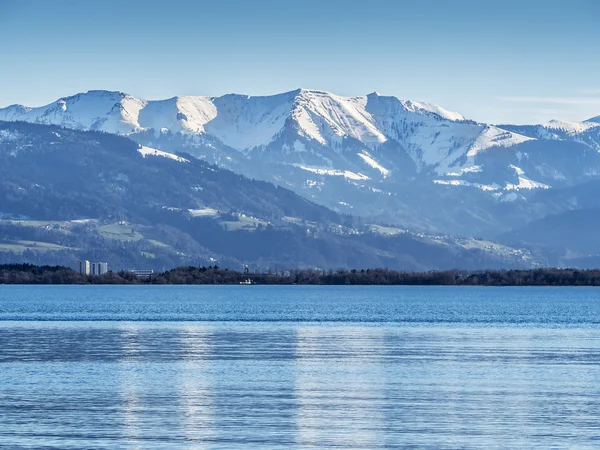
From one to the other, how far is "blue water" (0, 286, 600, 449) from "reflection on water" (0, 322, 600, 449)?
0.11m

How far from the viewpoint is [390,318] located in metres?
147

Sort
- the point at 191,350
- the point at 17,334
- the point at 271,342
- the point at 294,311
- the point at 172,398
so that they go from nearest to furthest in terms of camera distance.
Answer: the point at 172,398, the point at 191,350, the point at 271,342, the point at 17,334, the point at 294,311

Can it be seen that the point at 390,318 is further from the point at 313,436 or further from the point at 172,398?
the point at 313,436

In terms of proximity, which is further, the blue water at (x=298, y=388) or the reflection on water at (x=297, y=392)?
the blue water at (x=298, y=388)

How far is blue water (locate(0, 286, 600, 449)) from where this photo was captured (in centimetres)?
5050

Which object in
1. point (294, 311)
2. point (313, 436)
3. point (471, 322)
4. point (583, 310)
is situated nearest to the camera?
point (313, 436)

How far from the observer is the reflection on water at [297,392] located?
50.4 metres

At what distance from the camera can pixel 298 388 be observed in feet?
217

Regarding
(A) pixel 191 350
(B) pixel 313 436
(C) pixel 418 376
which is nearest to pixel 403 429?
(B) pixel 313 436

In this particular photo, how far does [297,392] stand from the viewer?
6431cm

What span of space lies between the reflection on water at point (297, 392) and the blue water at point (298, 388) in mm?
107

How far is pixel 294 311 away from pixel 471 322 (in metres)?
34.7

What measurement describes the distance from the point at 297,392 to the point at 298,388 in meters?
1.69

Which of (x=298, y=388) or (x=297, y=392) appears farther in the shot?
(x=298, y=388)
